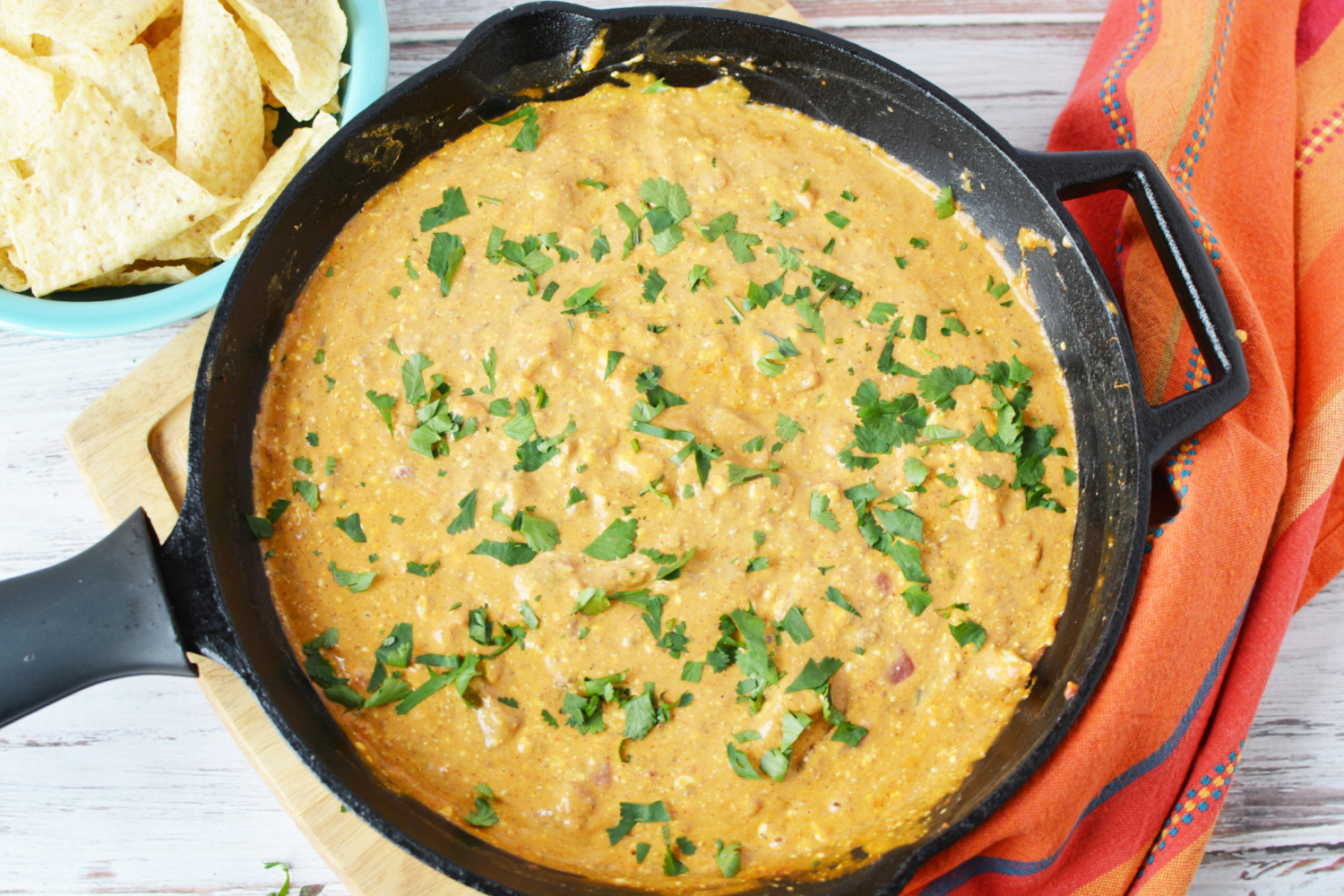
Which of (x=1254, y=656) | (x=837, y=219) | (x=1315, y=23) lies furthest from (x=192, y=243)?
(x=1315, y=23)

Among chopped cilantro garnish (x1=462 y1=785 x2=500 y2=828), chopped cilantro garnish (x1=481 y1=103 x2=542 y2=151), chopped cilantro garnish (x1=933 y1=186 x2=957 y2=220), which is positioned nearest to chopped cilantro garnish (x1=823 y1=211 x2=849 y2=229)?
chopped cilantro garnish (x1=933 y1=186 x2=957 y2=220)

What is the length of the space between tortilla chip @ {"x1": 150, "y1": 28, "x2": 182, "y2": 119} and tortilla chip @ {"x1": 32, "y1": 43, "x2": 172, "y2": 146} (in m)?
0.10

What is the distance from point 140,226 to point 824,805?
210 centimetres

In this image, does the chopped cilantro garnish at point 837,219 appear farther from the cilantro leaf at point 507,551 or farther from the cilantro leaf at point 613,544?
the cilantro leaf at point 507,551

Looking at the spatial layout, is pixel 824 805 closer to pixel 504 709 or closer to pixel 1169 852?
pixel 504 709

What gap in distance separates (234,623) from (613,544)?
0.80m

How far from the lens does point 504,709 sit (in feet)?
6.70

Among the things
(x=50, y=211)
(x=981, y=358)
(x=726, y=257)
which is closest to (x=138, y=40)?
(x=50, y=211)

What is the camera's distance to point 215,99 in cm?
225

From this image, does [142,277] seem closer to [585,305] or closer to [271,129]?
[271,129]

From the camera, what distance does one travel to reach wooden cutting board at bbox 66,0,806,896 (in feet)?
7.18

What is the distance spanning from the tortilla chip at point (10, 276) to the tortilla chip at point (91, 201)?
83mm

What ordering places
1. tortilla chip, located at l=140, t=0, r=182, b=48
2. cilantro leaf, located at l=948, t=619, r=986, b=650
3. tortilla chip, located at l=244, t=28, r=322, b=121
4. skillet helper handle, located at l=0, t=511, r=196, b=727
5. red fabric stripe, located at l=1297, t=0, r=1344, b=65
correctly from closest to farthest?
skillet helper handle, located at l=0, t=511, r=196, b=727 → cilantro leaf, located at l=948, t=619, r=986, b=650 → tortilla chip, located at l=244, t=28, r=322, b=121 → tortilla chip, located at l=140, t=0, r=182, b=48 → red fabric stripe, located at l=1297, t=0, r=1344, b=65

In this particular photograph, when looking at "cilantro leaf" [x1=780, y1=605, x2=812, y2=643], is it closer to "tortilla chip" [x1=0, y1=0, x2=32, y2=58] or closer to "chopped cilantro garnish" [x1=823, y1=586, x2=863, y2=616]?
"chopped cilantro garnish" [x1=823, y1=586, x2=863, y2=616]
